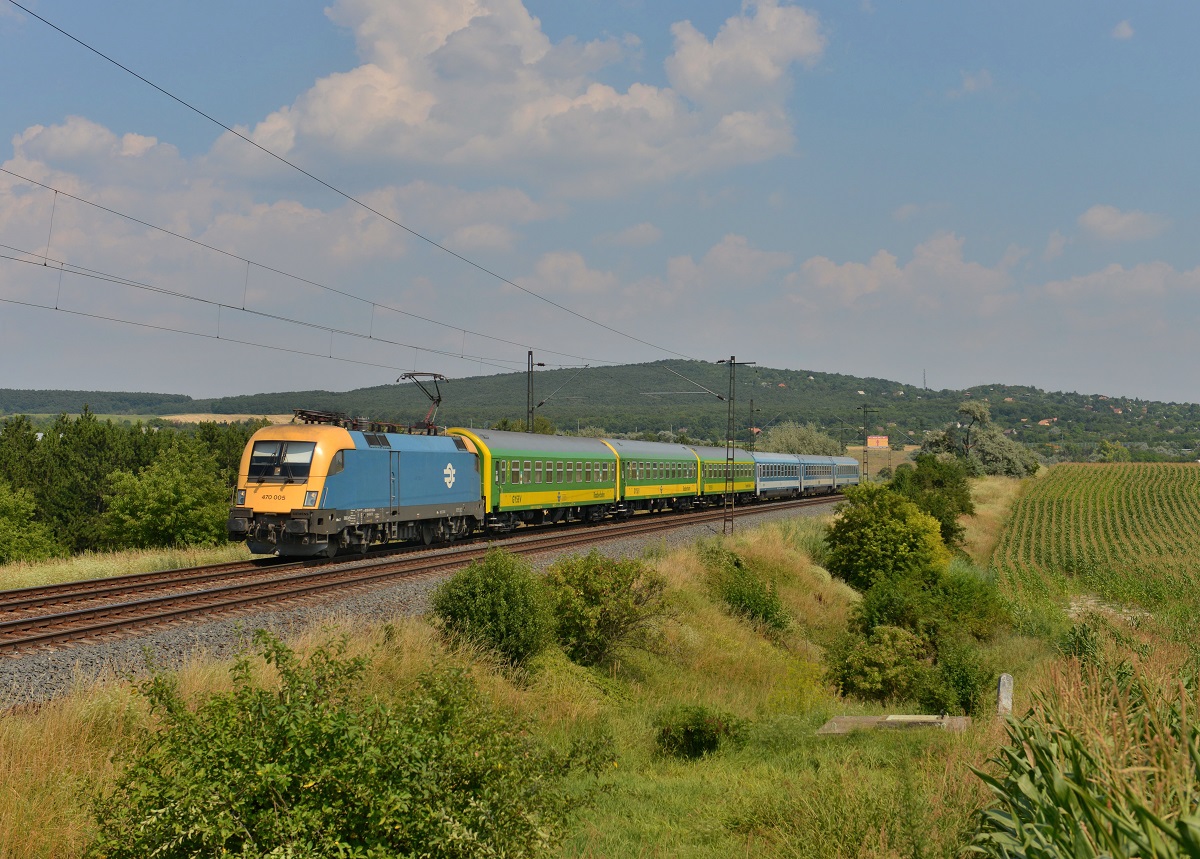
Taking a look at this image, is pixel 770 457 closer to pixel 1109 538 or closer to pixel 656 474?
pixel 656 474

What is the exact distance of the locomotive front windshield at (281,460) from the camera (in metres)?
22.6

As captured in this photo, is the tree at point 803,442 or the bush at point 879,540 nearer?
the bush at point 879,540

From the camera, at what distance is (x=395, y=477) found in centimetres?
2548

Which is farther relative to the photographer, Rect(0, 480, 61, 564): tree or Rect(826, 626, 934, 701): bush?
Rect(0, 480, 61, 564): tree

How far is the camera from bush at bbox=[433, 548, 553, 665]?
51.2ft

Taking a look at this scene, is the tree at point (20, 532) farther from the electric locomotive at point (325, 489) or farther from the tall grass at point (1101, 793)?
the tall grass at point (1101, 793)

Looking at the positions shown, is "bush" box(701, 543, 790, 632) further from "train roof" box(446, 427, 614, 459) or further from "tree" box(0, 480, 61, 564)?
"tree" box(0, 480, 61, 564)

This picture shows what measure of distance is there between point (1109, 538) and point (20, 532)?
73581 mm

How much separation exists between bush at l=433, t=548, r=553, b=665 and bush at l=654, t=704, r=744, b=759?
287 cm

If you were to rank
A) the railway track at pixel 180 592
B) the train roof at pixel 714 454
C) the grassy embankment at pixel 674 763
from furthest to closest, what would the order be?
the train roof at pixel 714 454, the railway track at pixel 180 592, the grassy embankment at pixel 674 763

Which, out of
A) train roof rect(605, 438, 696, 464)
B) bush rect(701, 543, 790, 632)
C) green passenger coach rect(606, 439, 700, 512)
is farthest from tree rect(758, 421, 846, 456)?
bush rect(701, 543, 790, 632)

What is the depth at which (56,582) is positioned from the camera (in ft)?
67.2

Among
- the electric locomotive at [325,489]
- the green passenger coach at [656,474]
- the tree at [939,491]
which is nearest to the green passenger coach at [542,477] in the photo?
the green passenger coach at [656,474]

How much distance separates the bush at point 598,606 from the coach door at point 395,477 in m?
7.41
